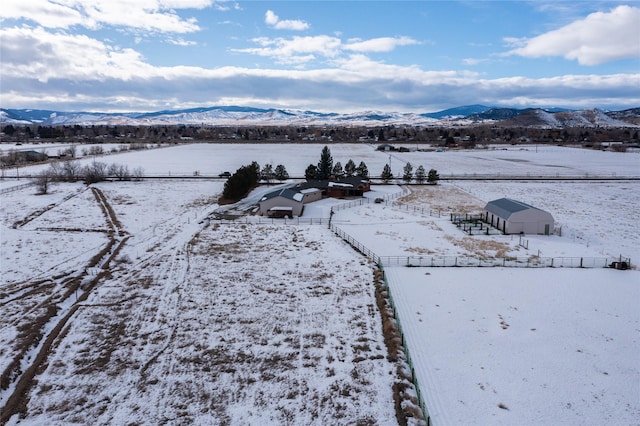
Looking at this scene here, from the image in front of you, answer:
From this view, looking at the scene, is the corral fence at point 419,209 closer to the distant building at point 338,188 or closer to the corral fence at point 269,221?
the distant building at point 338,188

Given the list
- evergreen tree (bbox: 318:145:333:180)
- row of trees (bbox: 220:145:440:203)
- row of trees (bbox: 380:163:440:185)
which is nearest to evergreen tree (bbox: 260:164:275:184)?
row of trees (bbox: 220:145:440:203)

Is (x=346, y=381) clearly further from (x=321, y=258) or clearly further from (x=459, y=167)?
(x=459, y=167)

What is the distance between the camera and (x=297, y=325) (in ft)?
59.3

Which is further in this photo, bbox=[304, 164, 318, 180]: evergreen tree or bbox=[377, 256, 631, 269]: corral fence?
bbox=[304, 164, 318, 180]: evergreen tree

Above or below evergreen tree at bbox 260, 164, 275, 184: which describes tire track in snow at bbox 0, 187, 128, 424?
below

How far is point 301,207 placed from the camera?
38.7 meters

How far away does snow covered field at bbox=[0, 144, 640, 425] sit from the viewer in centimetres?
1327

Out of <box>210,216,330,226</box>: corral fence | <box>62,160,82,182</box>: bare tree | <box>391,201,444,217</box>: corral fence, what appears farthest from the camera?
<box>62,160,82,182</box>: bare tree

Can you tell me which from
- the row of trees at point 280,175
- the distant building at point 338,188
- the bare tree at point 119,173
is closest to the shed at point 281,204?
the row of trees at point 280,175

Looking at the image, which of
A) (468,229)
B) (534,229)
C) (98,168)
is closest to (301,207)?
(468,229)

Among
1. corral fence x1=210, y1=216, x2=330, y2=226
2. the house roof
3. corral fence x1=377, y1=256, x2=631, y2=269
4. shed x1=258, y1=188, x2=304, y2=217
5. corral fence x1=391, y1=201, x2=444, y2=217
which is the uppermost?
the house roof

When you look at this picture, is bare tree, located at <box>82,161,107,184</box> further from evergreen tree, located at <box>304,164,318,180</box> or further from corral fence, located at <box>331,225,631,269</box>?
corral fence, located at <box>331,225,631,269</box>

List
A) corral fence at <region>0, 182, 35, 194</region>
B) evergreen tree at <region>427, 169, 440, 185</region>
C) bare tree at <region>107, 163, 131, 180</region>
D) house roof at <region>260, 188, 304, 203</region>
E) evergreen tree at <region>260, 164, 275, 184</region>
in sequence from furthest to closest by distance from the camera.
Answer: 1. bare tree at <region>107, 163, 131, 180</region>
2. evergreen tree at <region>260, 164, 275, 184</region>
3. evergreen tree at <region>427, 169, 440, 185</region>
4. corral fence at <region>0, 182, 35, 194</region>
5. house roof at <region>260, 188, 304, 203</region>

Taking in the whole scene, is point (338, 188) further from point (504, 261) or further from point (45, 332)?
point (45, 332)
